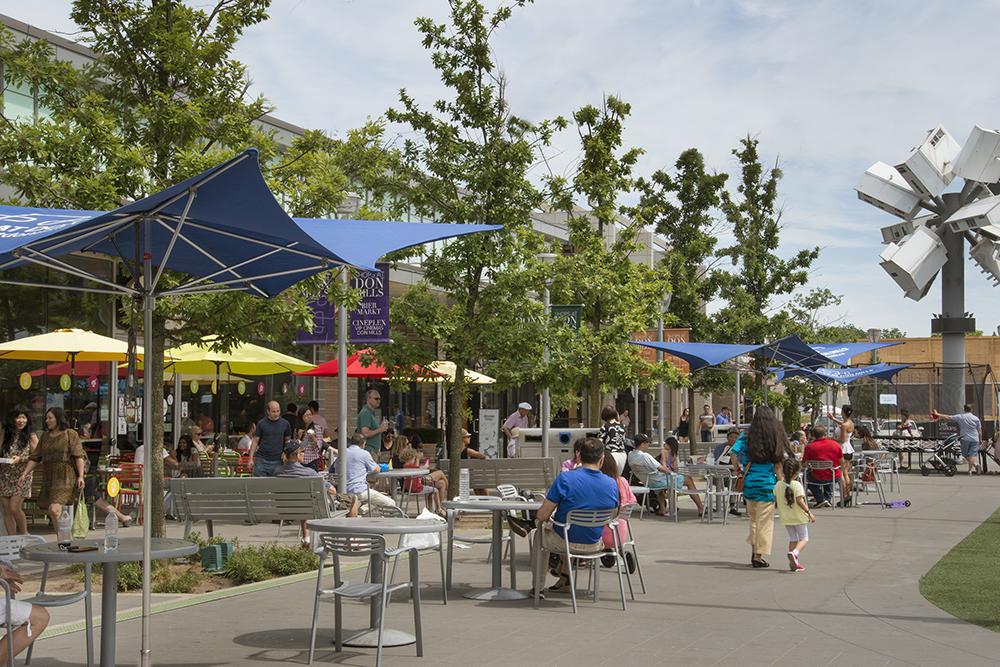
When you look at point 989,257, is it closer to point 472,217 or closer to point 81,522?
point 472,217

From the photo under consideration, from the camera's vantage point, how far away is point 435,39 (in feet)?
57.2

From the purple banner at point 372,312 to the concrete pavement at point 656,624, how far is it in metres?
2.63

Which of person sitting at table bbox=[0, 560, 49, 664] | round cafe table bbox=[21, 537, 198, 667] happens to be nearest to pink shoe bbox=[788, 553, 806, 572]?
round cafe table bbox=[21, 537, 198, 667]

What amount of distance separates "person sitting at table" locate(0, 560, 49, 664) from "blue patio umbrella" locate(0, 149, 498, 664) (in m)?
0.56

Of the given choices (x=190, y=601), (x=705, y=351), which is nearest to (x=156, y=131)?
(x=190, y=601)

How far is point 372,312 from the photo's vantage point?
13.6 meters

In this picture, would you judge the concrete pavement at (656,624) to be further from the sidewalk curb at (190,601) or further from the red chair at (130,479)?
the red chair at (130,479)

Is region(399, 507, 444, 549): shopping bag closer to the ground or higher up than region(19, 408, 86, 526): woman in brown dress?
closer to the ground

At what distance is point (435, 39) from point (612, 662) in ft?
39.2

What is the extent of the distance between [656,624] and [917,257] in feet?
93.8

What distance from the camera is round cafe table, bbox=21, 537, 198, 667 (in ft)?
21.3

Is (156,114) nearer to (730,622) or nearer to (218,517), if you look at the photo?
(218,517)

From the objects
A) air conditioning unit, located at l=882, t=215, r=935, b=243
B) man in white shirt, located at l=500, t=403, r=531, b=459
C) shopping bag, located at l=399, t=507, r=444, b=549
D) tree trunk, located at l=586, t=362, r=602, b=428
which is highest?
air conditioning unit, located at l=882, t=215, r=935, b=243

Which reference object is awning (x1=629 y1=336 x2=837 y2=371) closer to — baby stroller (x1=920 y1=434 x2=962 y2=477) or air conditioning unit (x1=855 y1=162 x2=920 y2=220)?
baby stroller (x1=920 y1=434 x2=962 y2=477)
